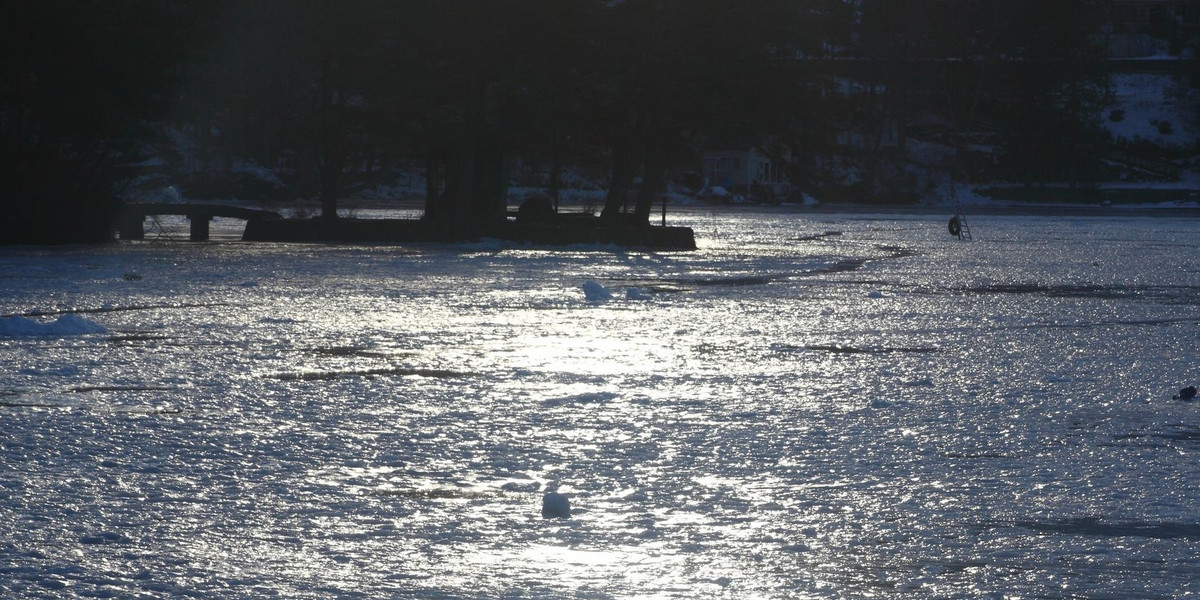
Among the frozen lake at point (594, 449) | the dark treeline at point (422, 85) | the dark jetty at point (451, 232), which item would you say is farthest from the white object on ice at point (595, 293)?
the dark treeline at point (422, 85)

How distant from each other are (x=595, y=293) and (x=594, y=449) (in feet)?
26.8

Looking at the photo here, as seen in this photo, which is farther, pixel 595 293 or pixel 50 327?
pixel 595 293

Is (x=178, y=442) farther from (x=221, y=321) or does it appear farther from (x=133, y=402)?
(x=221, y=321)

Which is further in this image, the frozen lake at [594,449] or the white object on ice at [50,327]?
the white object on ice at [50,327]

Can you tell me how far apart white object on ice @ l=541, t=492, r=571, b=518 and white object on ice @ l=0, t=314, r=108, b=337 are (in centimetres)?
652

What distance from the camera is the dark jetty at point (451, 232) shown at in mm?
28594

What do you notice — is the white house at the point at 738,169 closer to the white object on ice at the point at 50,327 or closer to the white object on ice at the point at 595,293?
the white object on ice at the point at 595,293

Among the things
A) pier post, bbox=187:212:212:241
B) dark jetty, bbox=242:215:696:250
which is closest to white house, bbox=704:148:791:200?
dark jetty, bbox=242:215:696:250

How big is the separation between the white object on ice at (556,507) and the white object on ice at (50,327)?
6.52m

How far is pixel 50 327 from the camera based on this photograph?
10812 mm

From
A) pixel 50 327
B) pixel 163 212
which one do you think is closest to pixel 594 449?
pixel 50 327

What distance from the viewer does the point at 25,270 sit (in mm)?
18172

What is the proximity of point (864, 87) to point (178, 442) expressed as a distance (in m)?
88.3

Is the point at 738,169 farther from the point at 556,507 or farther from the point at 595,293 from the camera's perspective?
the point at 556,507
